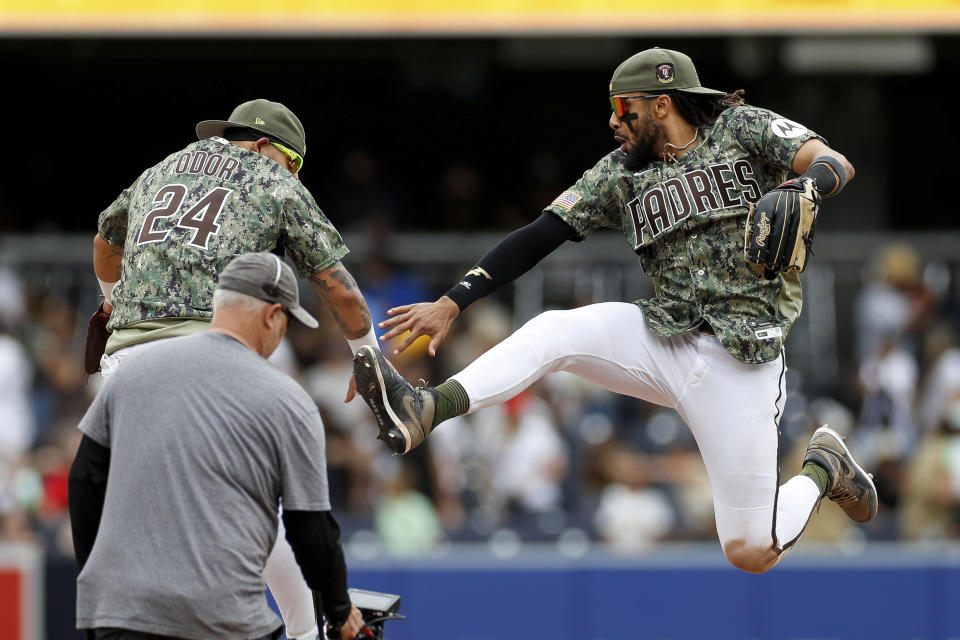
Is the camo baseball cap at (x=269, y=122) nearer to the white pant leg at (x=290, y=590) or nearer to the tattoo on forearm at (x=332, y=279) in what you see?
the tattoo on forearm at (x=332, y=279)

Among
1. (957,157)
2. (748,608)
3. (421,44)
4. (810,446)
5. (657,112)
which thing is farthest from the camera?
(957,157)

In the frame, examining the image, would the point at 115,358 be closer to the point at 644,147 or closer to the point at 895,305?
the point at 644,147

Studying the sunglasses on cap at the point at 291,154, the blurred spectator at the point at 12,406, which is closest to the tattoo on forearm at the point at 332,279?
the sunglasses on cap at the point at 291,154

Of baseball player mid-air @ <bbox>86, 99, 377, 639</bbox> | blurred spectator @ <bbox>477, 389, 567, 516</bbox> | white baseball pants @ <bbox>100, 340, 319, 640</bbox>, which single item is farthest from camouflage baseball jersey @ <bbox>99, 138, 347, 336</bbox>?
blurred spectator @ <bbox>477, 389, 567, 516</bbox>

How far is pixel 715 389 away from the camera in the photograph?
5.38m

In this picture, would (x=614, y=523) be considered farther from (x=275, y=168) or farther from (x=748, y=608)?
(x=275, y=168)

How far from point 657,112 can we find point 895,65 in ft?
26.9

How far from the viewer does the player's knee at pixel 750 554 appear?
17.9 ft

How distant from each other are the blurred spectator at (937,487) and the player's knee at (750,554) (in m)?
5.30

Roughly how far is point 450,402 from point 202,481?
1198 mm

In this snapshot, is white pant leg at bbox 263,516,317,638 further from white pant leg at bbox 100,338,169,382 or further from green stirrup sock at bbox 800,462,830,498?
green stirrup sock at bbox 800,462,830,498

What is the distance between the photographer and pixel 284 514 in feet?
13.7

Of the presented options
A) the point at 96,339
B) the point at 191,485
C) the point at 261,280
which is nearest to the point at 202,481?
the point at 191,485

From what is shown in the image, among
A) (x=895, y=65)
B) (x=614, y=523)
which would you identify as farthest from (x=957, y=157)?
(x=614, y=523)
